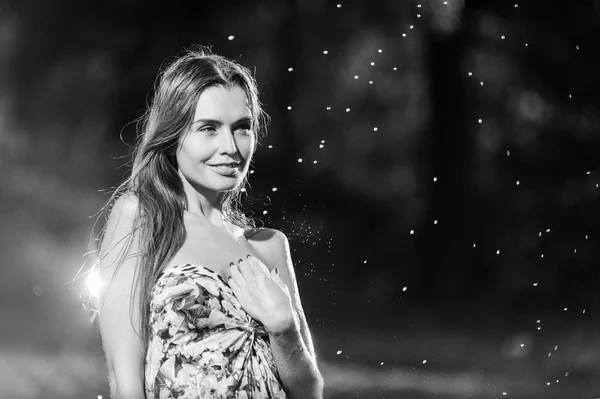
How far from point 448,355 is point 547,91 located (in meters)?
1.67

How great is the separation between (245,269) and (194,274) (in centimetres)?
10

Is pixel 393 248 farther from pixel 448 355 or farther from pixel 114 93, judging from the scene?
pixel 114 93

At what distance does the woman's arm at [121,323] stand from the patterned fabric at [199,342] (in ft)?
0.08

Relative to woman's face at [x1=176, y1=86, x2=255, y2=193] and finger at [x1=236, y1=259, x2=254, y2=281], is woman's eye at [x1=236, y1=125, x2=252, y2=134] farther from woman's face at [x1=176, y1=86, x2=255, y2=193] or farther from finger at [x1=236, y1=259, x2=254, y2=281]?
finger at [x1=236, y1=259, x2=254, y2=281]

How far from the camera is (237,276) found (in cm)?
125

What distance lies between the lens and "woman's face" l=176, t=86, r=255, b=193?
4.16ft

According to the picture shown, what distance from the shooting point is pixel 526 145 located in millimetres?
4523

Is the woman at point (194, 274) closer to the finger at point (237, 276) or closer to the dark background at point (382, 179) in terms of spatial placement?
the finger at point (237, 276)

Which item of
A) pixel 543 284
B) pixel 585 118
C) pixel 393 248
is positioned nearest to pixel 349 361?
pixel 393 248

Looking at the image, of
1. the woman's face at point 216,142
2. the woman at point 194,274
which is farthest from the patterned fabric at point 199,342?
the woman's face at point 216,142

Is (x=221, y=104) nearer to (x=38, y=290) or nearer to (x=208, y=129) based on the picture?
(x=208, y=129)

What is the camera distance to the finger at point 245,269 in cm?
125

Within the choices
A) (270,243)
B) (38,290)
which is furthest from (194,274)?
(38,290)

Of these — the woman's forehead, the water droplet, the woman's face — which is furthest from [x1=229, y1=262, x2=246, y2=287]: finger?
the water droplet
